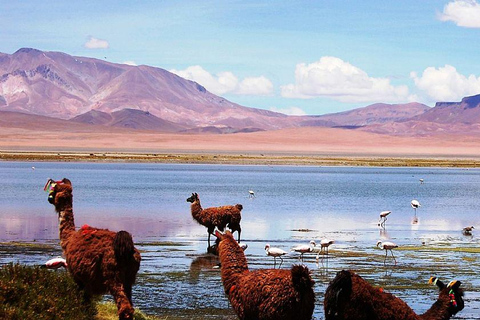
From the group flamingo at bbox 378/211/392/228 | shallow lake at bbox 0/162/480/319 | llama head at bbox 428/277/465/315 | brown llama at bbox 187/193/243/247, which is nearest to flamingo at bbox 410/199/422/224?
shallow lake at bbox 0/162/480/319

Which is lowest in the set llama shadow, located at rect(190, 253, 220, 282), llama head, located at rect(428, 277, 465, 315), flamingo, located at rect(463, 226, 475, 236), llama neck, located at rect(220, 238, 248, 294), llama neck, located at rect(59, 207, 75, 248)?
flamingo, located at rect(463, 226, 475, 236)

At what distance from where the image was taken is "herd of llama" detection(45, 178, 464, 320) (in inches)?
297

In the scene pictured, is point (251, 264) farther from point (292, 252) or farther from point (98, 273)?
point (98, 273)

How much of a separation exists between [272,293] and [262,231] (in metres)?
15.9

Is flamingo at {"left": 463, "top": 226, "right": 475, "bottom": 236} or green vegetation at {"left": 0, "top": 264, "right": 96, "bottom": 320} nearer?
green vegetation at {"left": 0, "top": 264, "right": 96, "bottom": 320}

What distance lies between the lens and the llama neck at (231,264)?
28.1ft

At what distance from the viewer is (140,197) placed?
36.2m

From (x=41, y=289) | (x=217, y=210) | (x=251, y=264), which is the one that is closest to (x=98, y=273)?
(x=41, y=289)

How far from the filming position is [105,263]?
8852mm

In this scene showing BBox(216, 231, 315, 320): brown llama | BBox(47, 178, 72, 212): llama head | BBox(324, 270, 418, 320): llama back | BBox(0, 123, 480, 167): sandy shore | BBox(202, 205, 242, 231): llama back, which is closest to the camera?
BBox(324, 270, 418, 320): llama back

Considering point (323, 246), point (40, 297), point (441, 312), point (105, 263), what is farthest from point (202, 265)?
point (441, 312)

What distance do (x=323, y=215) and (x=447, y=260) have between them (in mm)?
11928

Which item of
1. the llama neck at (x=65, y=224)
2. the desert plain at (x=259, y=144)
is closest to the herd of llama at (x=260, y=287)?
the llama neck at (x=65, y=224)

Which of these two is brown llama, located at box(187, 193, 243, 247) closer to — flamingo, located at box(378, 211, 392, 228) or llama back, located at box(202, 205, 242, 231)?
llama back, located at box(202, 205, 242, 231)
